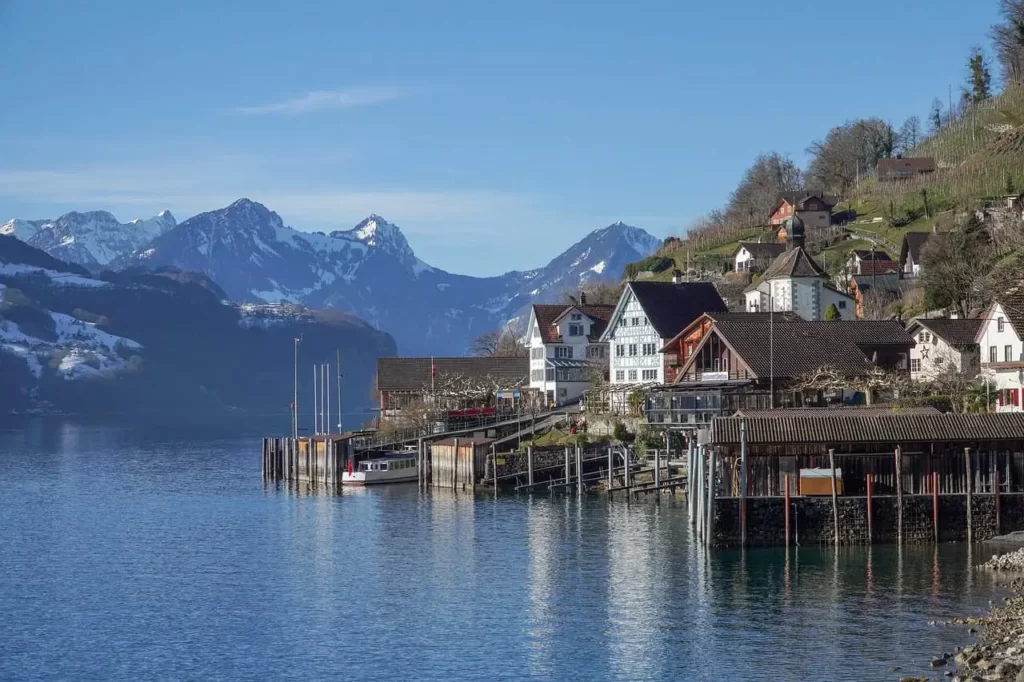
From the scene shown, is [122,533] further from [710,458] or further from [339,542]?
[710,458]

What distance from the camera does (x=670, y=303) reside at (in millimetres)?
114500

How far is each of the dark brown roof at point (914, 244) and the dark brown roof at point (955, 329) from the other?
1608 inches

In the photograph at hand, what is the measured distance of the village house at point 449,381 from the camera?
394 ft

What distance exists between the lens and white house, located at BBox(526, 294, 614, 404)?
120250mm

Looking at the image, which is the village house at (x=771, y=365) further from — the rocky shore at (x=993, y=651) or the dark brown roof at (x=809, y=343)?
the rocky shore at (x=993, y=651)

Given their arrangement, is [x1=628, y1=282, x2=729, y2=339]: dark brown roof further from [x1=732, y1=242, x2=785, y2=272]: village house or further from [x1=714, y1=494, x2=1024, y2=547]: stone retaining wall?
[x1=714, y1=494, x2=1024, y2=547]: stone retaining wall

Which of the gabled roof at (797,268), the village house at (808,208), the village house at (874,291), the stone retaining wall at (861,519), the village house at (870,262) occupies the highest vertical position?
the village house at (808,208)

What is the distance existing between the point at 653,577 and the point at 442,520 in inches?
870

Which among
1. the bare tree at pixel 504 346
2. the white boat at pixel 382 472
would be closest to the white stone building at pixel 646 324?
the white boat at pixel 382 472

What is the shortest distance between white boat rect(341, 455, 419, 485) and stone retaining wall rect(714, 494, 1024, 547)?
43201 mm

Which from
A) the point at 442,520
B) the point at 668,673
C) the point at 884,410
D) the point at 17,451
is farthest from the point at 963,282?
the point at 17,451

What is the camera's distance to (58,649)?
160 ft

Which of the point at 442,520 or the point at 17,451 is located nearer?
the point at 442,520

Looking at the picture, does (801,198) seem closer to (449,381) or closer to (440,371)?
(440,371)
